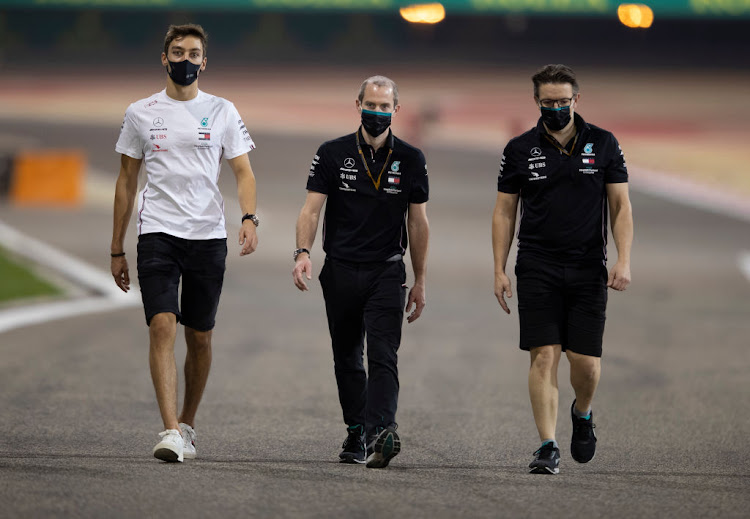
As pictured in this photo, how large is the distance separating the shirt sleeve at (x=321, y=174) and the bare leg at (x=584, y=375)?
1.62 metres

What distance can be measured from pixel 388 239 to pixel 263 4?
40.7 meters

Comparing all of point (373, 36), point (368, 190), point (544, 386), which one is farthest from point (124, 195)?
point (373, 36)

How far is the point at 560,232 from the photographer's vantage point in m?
7.57

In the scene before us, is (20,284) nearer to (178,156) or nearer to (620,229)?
(178,156)

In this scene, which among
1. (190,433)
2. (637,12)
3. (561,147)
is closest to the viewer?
(561,147)

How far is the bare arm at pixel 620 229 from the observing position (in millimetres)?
7535

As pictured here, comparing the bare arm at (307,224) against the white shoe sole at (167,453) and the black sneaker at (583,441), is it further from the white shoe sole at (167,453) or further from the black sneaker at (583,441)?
the black sneaker at (583,441)

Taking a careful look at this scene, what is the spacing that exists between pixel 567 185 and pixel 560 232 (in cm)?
26

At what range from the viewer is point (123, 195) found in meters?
7.67

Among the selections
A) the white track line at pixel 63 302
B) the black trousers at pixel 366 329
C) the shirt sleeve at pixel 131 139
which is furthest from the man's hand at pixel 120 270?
the white track line at pixel 63 302

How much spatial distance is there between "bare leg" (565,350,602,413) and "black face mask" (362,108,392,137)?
1.60 meters

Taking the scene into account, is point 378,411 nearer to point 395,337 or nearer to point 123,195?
point 395,337

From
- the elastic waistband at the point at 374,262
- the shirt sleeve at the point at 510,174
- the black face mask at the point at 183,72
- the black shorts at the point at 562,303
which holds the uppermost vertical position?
the black face mask at the point at 183,72

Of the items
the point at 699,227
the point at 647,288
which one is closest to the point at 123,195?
the point at 647,288
